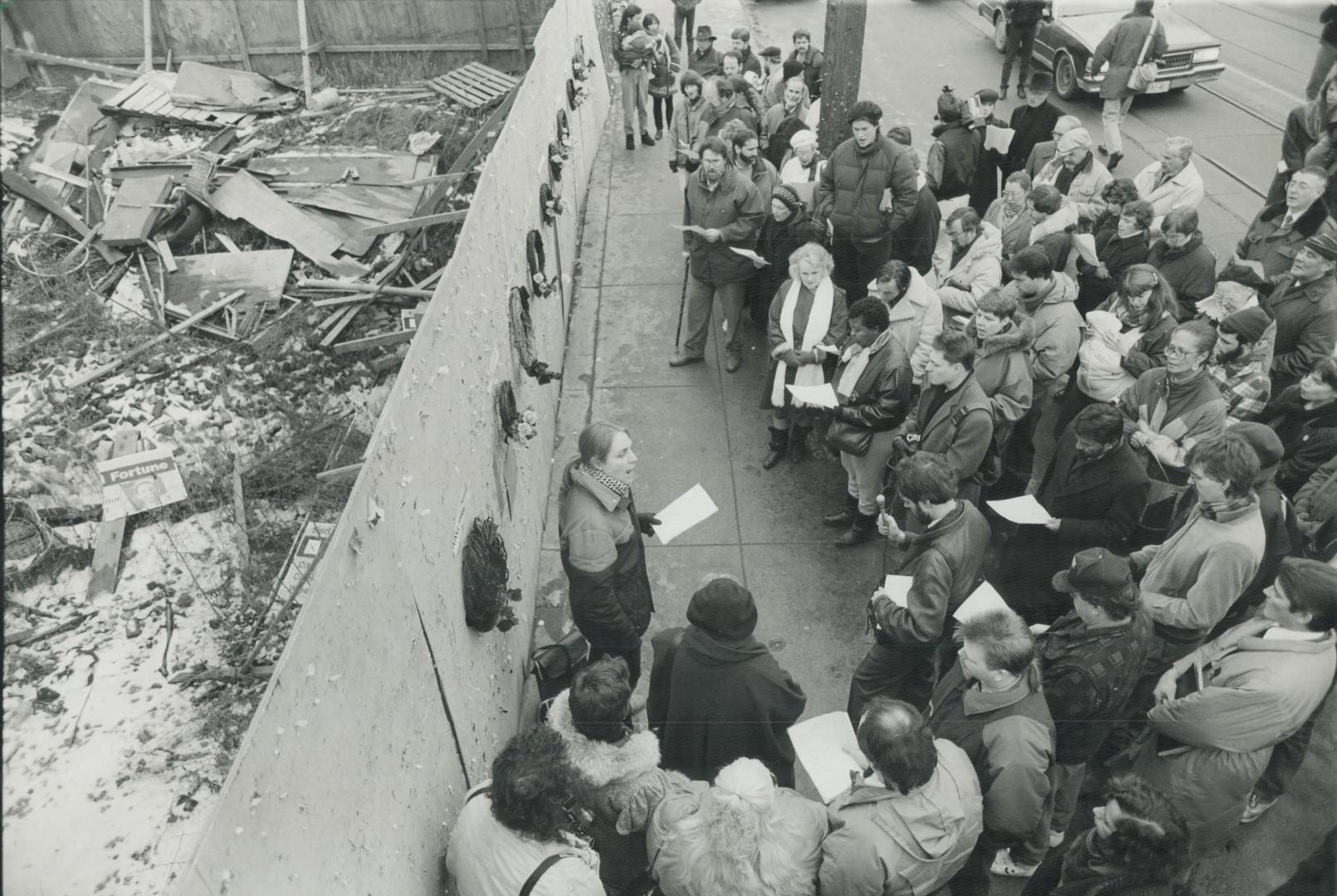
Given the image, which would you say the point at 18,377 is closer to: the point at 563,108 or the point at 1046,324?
the point at 563,108

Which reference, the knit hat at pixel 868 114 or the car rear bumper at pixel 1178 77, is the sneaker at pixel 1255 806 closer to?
the knit hat at pixel 868 114

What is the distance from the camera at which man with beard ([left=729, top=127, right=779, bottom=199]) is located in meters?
7.74

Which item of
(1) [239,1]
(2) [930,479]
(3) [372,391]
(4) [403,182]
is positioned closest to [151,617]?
(3) [372,391]

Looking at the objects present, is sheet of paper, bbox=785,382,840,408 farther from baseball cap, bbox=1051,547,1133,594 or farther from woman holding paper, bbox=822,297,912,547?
baseball cap, bbox=1051,547,1133,594

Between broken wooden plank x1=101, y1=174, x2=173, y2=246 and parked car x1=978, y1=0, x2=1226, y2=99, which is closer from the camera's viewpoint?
broken wooden plank x1=101, y1=174, x2=173, y2=246

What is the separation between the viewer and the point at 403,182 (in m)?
11.6

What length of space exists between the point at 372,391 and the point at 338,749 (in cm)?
631

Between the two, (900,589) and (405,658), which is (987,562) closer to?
(900,589)

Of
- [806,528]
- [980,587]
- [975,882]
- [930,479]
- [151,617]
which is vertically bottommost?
[151,617]

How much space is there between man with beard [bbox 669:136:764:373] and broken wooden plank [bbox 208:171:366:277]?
4.37 meters

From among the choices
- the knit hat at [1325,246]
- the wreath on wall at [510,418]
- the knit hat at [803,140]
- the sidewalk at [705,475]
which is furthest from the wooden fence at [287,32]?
the knit hat at [1325,246]

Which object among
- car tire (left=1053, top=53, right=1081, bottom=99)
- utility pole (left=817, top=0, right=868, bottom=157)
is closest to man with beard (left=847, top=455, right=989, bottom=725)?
utility pole (left=817, top=0, right=868, bottom=157)

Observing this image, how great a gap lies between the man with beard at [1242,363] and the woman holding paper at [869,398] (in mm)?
1785

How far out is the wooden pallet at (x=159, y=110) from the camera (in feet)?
42.2
